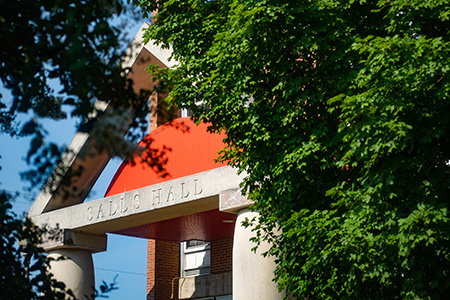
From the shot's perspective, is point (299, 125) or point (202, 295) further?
point (202, 295)

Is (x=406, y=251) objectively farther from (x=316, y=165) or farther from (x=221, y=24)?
(x=221, y=24)

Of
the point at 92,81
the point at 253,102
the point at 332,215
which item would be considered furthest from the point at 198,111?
the point at 92,81

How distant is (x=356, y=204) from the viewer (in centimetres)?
956

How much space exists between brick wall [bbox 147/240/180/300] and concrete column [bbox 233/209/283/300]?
25.4 ft

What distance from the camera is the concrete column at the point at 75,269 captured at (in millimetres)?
16594

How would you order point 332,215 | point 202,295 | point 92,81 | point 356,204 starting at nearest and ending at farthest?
point 92,81 < point 356,204 < point 332,215 < point 202,295

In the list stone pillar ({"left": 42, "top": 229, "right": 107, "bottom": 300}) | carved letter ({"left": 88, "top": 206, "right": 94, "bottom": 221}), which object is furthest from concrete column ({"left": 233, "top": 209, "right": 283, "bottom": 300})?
stone pillar ({"left": 42, "top": 229, "right": 107, "bottom": 300})

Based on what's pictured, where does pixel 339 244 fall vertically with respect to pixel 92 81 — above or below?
below

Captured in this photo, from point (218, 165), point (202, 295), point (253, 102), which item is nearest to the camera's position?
point (253, 102)

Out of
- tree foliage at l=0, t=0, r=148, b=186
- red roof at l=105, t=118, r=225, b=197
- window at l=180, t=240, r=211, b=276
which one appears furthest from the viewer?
window at l=180, t=240, r=211, b=276

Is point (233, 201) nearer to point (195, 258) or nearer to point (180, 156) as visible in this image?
point (180, 156)

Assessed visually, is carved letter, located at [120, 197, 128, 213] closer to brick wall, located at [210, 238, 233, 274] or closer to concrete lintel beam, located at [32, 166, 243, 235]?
concrete lintel beam, located at [32, 166, 243, 235]

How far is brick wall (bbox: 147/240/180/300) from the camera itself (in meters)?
20.1

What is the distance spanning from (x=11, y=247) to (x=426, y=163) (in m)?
7.02
